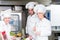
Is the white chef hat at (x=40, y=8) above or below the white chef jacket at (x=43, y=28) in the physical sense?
above

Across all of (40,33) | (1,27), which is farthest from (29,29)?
(1,27)

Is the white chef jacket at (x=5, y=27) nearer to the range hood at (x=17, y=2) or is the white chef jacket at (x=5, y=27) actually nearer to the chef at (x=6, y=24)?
the chef at (x=6, y=24)

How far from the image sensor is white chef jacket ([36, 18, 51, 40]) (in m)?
0.81

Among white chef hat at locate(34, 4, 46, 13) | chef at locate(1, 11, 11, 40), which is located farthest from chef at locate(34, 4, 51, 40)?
chef at locate(1, 11, 11, 40)

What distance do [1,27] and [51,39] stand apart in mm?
318

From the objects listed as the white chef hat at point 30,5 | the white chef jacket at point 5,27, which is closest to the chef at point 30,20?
the white chef hat at point 30,5

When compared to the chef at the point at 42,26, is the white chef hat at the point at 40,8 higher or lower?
higher

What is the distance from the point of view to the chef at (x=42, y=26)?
811 millimetres

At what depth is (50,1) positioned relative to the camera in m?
0.84

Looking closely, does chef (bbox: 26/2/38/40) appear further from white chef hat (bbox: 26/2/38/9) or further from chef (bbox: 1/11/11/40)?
chef (bbox: 1/11/11/40)

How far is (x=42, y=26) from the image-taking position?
0.81 meters

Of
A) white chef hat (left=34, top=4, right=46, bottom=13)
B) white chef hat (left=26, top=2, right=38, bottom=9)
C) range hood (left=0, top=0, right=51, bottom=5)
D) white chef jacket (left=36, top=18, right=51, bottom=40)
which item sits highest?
range hood (left=0, top=0, right=51, bottom=5)

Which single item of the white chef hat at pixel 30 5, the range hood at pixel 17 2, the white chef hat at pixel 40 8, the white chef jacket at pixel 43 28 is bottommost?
the white chef jacket at pixel 43 28

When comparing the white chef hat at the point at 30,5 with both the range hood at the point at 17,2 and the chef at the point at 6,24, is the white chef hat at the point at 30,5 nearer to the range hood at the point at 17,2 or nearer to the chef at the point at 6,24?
the range hood at the point at 17,2
